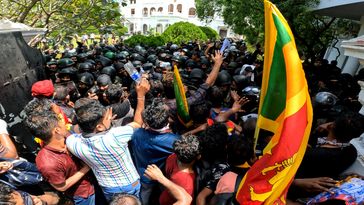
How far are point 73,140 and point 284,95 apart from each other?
169cm

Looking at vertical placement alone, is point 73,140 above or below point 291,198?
above

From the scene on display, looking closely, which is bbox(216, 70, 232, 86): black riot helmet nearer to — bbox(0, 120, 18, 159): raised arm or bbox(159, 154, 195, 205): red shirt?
bbox(159, 154, 195, 205): red shirt

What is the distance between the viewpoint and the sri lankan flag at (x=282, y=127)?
1.69 metres

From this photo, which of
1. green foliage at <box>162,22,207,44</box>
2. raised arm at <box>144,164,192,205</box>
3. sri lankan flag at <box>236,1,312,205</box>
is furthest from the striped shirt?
green foliage at <box>162,22,207,44</box>

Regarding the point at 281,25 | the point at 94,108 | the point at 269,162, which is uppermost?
the point at 281,25

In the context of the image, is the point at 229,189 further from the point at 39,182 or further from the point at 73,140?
the point at 39,182

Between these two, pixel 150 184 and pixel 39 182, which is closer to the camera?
pixel 39 182

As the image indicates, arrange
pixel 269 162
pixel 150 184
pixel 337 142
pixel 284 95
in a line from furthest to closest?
pixel 150 184, pixel 337 142, pixel 284 95, pixel 269 162

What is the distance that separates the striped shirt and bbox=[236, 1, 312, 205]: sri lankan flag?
3.30 feet

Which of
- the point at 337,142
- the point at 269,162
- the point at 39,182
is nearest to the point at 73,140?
the point at 39,182

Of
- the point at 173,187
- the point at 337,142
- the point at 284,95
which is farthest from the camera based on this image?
the point at 337,142

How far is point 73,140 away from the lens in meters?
2.18

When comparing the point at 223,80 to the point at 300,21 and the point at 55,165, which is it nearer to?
the point at 55,165

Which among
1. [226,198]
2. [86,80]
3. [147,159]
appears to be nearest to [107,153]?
[147,159]
